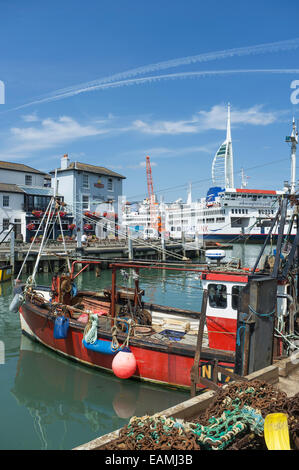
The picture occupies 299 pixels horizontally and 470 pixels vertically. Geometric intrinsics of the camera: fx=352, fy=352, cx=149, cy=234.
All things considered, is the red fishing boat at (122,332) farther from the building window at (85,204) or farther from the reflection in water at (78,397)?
the building window at (85,204)

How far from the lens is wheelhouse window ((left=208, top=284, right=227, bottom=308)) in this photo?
10.3m

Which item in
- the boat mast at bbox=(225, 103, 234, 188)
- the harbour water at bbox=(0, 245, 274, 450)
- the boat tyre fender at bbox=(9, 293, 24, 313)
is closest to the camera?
the harbour water at bbox=(0, 245, 274, 450)

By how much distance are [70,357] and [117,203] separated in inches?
1709

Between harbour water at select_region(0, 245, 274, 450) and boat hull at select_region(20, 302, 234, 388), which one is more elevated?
boat hull at select_region(20, 302, 234, 388)

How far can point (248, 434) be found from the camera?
446cm

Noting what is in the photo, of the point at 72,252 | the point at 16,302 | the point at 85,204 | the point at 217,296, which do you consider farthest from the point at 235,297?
the point at 85,204

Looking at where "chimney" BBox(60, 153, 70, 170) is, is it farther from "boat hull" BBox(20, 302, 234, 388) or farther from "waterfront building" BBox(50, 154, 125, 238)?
"boat hull" BBox(20, 302, 234, 388)

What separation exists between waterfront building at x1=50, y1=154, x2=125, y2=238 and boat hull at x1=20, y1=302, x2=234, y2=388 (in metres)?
36.2

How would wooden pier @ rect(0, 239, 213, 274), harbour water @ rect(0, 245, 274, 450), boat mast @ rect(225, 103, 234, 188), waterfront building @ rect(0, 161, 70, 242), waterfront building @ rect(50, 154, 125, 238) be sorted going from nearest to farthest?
harbour water @ rect(0, 245, 274, 450) < wooden pier @ rect(0, 239, 213, 274) < waterfront building @ rect(0, 161, 70, 242) < waterfront building @ rect(50, 154, 125, 238) < boat mast @ rect(225, 103, 234, 188)

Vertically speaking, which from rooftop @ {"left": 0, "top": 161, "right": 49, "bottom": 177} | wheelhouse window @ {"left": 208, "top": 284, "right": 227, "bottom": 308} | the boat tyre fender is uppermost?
rooftop @ {"left": 0, "top": 161, "right": 49, "bottom": 177}

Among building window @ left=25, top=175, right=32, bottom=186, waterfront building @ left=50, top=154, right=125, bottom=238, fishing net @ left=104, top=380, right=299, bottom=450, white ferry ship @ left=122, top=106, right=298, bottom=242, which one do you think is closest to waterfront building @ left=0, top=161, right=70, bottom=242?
building window @ left=25, top=175, right=32, bottom=186

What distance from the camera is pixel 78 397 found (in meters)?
10.7
